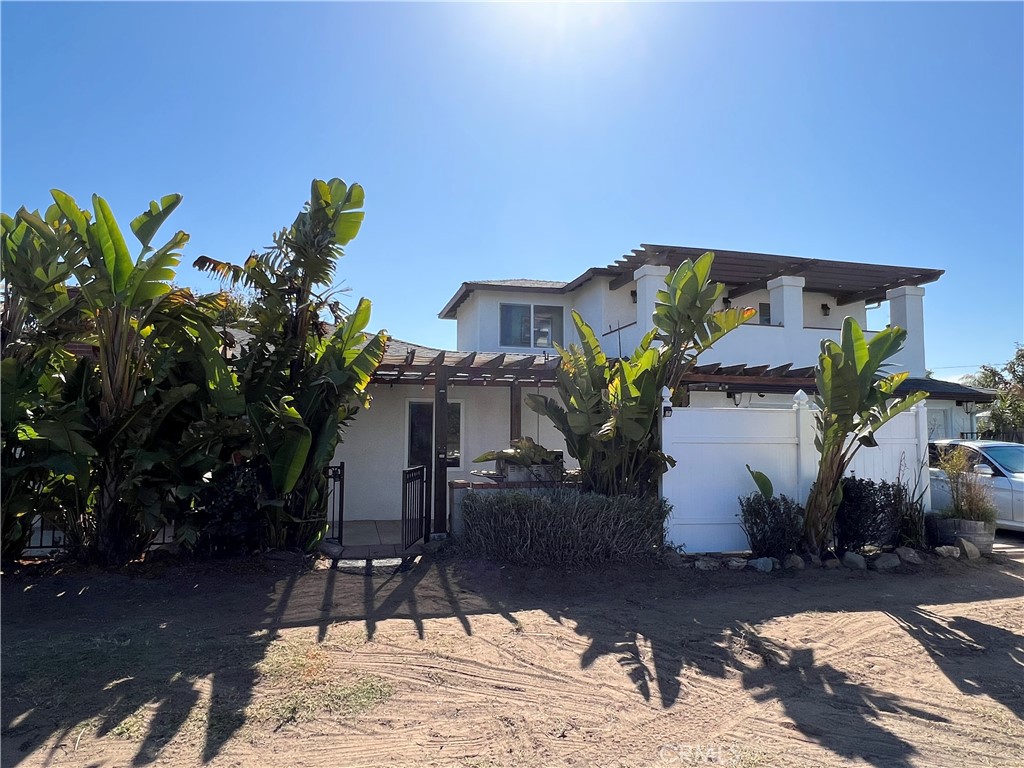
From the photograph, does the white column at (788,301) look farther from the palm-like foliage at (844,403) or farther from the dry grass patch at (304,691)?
the dry grass patch at (304,691)

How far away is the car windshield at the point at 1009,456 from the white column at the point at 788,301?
15.6 ft

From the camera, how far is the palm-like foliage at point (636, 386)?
777 centimetres

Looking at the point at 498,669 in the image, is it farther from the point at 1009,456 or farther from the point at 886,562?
the point at 1009,456

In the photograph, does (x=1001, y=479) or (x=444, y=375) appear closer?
(x=444, y=375)

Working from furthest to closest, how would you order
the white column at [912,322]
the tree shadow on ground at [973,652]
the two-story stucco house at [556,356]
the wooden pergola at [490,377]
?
the white column at [912,322] → the two-story stucco house at [556,356] → the wooden pergola at [490,377] → the tree shadow on ground at [973,652]

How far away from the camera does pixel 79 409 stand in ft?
21.8

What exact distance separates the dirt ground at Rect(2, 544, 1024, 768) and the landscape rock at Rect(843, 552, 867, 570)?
65 centimetres

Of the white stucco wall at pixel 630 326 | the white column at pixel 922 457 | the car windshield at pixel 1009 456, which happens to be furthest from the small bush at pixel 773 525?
the white stucco wall at pixel 630 326

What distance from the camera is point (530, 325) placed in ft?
53.6

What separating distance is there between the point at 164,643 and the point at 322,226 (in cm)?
453

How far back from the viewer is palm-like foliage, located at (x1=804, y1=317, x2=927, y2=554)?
7.36m

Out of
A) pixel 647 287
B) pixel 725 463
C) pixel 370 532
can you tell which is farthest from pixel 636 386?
pixel 647 287

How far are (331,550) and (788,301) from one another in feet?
36.7

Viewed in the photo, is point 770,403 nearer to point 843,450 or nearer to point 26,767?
point 843,450
